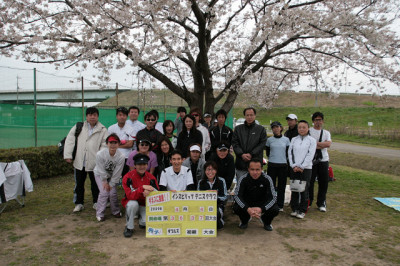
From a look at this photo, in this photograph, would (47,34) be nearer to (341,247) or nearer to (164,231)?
(164,231)

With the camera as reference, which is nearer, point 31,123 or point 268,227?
point 268,227

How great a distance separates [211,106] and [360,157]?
8916 millimetres

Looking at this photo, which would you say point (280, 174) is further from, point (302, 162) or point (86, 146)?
point (86, 146)

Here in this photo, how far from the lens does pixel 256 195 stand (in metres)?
4.30

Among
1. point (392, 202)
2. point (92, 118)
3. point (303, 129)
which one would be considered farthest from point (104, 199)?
point (392, 202)

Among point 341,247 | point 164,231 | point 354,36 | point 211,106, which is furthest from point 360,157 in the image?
point 164,231

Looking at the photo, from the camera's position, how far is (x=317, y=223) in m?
4.55

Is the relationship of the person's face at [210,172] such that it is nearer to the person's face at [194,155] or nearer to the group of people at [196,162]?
the group of people at [196,162]

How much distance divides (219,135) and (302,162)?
62.0 inches

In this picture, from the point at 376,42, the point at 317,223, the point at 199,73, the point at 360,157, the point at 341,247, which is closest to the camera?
the point at 341,247

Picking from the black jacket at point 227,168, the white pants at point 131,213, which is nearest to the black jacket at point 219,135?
the black jacket at point 227,168

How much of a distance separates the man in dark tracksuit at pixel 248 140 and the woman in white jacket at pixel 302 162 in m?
0.56

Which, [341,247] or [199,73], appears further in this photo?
[199,73]

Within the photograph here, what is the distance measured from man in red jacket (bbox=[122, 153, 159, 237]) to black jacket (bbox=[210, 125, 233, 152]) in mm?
1596
